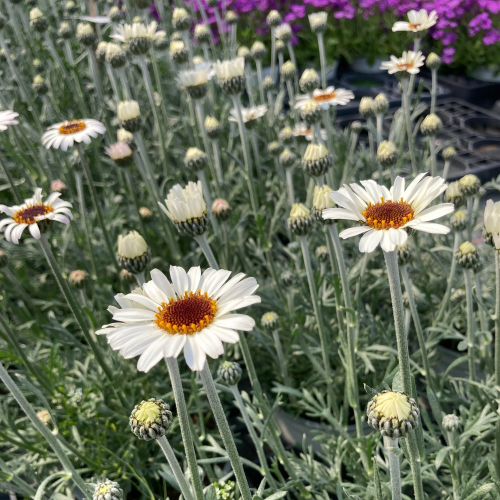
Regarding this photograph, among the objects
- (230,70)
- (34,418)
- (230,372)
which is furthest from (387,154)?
(34,418)

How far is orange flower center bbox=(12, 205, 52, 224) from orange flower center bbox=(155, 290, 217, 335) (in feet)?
2.93

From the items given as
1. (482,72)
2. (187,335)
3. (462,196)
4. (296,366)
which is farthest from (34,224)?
(482,72)

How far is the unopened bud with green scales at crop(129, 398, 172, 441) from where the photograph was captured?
1.12 metres

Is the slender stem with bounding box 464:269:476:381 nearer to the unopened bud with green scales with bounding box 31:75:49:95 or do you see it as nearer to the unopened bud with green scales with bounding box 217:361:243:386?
the unopened bud with green scales with bounding box 217:361:243:386

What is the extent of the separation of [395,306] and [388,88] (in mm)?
4840

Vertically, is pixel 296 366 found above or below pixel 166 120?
below

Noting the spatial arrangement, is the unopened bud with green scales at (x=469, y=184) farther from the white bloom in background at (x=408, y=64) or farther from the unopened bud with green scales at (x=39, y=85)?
the unopened bud with green scales at (x=39, y=85)

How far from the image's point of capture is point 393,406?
1014 mm

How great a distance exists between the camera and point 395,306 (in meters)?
1.11

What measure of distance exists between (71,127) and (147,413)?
5.79 ft

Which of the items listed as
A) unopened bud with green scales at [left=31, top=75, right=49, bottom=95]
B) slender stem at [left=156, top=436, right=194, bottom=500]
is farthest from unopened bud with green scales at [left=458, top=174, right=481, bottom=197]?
unopened bud with green scales at [left=31, top=75, right=49, bottom=95]

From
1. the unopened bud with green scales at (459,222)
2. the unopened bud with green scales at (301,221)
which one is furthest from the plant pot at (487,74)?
the unopened bud with green scales at (301,221)

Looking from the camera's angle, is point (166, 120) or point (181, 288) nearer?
point (181, 288)

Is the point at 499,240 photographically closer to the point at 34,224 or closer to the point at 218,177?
the point at 34,224
